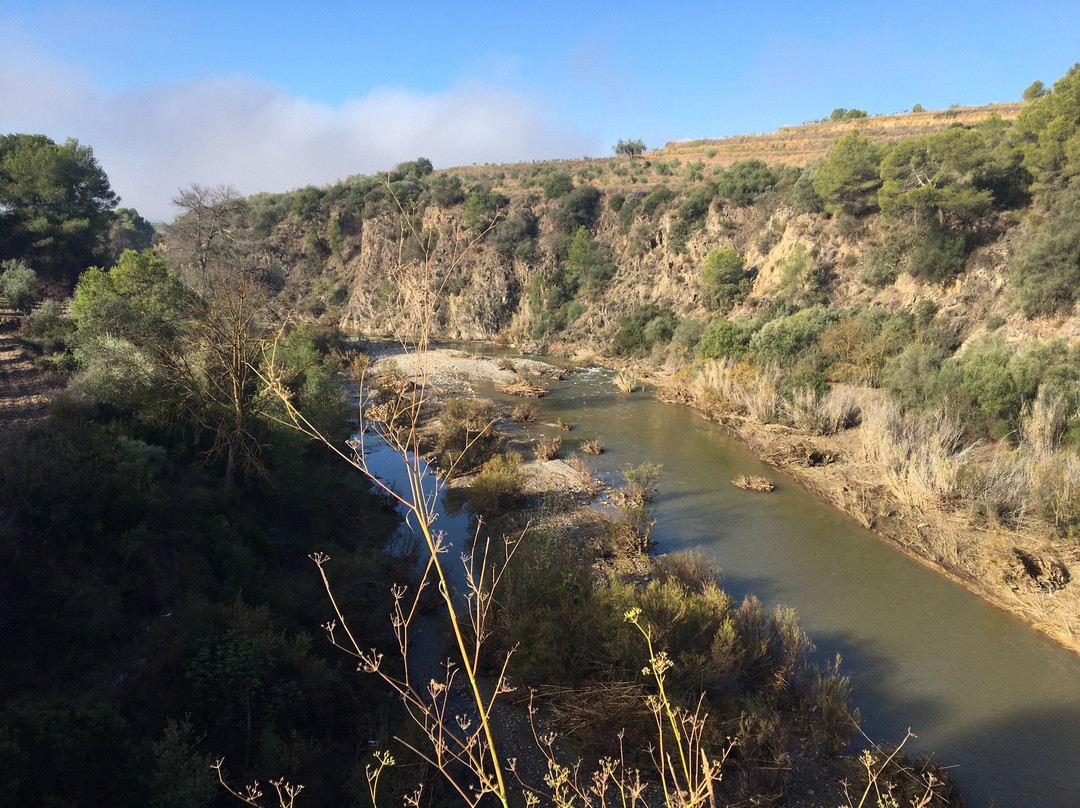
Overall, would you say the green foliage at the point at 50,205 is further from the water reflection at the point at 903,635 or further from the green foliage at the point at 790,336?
the green foliage at the point at 790,336

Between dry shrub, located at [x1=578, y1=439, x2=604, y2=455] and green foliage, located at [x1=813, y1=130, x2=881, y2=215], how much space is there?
17852 mm

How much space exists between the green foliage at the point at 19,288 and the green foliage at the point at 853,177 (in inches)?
1182

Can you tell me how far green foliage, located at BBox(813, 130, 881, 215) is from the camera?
26312 millimetres

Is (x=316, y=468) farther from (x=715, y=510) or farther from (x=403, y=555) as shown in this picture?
(x=715, y=510)

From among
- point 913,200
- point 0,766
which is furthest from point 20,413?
point 913,200

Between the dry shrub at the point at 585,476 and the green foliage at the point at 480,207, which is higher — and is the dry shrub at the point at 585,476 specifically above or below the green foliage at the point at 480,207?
below

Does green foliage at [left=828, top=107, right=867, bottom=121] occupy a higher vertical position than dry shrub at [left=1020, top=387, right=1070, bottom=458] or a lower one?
higher

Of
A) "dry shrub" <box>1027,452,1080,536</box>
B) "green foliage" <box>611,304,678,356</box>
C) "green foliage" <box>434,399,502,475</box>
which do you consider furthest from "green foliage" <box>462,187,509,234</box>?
"dry shrub" <box>1027,452,1080,536</box>

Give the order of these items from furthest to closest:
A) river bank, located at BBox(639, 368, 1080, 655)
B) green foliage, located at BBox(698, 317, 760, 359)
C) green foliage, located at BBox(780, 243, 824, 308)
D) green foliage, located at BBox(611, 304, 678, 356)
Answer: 1. green foliage, located at BBox(611, 304, 678, 356)
2. green foliage, located at BBox(780, 243, 824, 308)
3. green foliage, located at BBox(698, 317, 760, 359)
4. river bank, located at BBox(639, 368, 1080, 655)

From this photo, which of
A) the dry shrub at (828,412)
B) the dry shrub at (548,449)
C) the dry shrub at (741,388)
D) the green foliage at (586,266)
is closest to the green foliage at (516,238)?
the green foliage at (586,266)

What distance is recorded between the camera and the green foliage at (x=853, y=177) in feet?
86.3

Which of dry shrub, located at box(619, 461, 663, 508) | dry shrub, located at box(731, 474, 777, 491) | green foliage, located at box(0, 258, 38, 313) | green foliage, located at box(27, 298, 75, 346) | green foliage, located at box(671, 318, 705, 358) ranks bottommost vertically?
dry shrub, located at box(731, 474, 777, 491)

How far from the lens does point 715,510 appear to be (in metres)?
14.4

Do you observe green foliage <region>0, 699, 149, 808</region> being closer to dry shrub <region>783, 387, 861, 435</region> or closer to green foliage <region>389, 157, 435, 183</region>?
dry shrub <region>783, 387, 861, 435</region>
